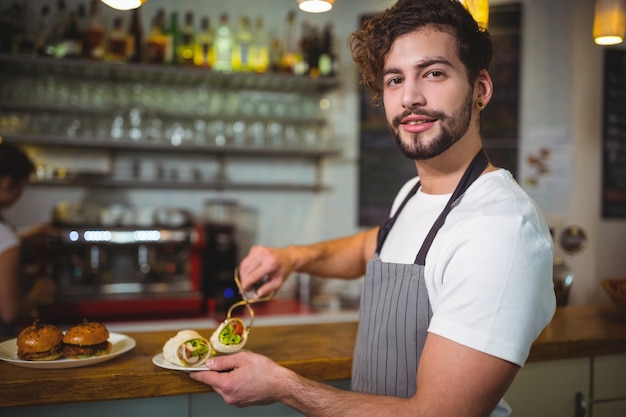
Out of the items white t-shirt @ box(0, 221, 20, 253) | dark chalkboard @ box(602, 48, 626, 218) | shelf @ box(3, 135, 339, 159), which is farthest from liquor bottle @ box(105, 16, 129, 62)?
dark chalkboard @ box(602, 48, 626, 218)

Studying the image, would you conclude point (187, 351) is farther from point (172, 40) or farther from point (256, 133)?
point (172, 40)

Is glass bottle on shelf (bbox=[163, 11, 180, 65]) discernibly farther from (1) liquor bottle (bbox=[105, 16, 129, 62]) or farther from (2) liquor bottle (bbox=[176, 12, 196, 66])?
(1) liquor bottle (bbox=[105, 16, 129, 62])

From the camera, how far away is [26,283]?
3.15 meters

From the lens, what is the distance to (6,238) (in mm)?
2518

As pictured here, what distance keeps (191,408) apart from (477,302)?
831mm

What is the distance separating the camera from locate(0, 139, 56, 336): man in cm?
253

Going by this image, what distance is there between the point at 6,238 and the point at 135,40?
163 centimetres

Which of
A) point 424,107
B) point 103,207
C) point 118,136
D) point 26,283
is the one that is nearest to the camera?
point 424,107

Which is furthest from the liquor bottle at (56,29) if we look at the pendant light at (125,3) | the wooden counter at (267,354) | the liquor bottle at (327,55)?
the wooden counter at (267,354)

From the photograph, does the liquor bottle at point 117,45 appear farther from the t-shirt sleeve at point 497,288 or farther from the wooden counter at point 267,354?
the t-shirt sleeve at point 497,288

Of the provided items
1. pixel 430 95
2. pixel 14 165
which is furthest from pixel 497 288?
pixel 14 165

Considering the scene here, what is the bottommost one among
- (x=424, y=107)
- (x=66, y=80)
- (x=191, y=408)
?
(x=191, y=408)

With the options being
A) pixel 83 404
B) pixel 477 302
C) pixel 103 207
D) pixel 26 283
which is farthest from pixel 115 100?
pixel 477 302

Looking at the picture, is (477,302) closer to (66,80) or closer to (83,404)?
(83,404)
